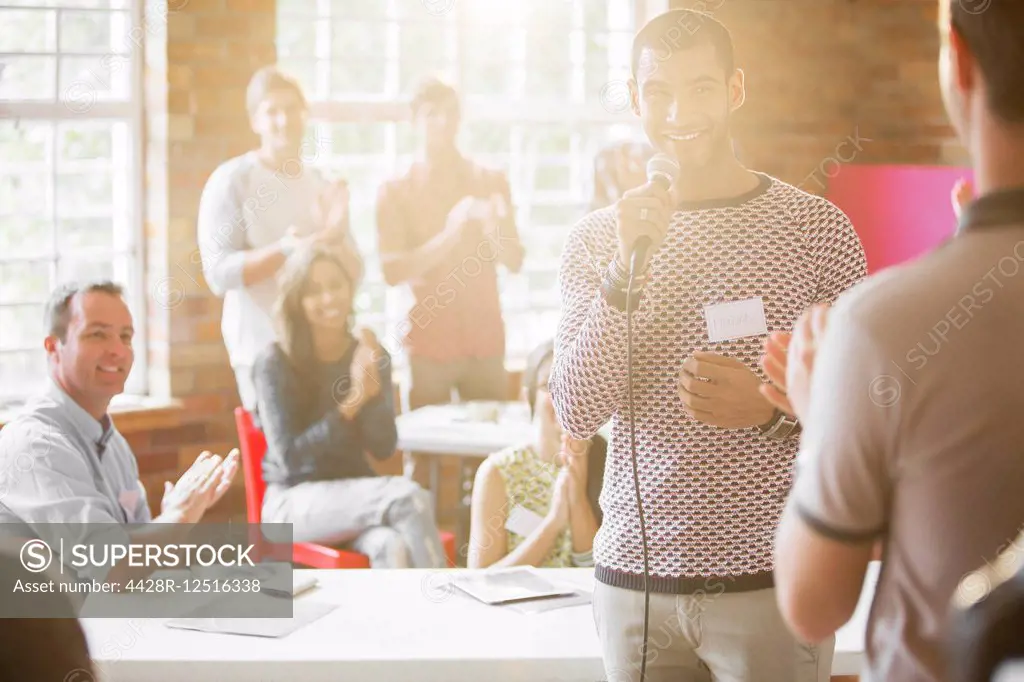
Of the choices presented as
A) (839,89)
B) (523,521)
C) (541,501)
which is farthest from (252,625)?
(839,89)

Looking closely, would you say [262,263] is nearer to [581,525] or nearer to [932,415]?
[581,525]

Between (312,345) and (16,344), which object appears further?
(16,344)

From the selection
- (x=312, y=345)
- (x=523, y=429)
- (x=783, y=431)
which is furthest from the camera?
(x=523, y=429)

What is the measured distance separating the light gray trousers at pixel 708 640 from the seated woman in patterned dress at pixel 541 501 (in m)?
1.40

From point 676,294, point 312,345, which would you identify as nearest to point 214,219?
point 312,345

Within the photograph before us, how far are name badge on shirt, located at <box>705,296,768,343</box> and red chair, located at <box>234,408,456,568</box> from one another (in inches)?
79.7

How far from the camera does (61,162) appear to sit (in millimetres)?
4660

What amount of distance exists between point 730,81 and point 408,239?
9.67ft

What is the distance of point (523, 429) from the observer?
4.17m

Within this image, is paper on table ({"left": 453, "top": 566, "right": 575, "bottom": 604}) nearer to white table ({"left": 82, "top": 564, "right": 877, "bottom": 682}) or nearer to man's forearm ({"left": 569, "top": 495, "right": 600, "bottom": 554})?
white table ({"left": 82, "top": 564, "right": 877, "bottom": 682})

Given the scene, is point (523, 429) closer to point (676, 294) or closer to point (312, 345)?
point (312, 345)

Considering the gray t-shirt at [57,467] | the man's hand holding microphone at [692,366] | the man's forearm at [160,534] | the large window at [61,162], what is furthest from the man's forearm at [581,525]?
the large window at [61,162]

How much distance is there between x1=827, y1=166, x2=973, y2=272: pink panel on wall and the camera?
5160mm

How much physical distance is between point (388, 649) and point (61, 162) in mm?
3293
